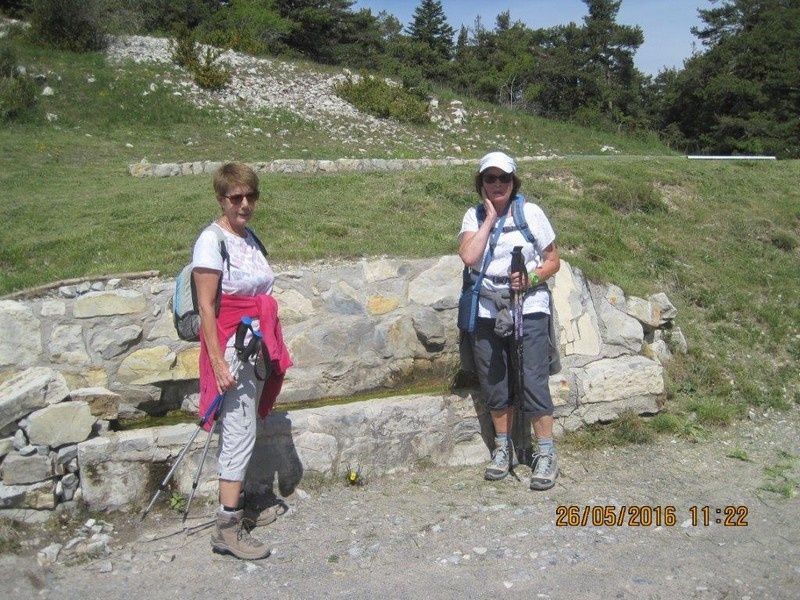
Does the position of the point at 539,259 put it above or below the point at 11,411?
above

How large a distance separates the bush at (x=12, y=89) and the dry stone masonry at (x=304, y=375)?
11.1 meters

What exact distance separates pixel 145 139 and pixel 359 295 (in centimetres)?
1042

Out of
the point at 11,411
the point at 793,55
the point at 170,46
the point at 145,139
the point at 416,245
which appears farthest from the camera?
the point at 793,55

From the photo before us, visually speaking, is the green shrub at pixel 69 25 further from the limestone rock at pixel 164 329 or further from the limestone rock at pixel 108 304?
the limestone rock at pixel 164 329

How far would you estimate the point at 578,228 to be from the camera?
7.57 meters

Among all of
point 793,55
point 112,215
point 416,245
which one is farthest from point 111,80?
point 793,55

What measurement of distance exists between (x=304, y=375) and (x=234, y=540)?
6.11 feet

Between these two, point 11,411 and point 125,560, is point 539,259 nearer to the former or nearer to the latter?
point 125,560

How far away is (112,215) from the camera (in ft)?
24.4

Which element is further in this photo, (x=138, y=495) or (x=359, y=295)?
(x=359, y=295)

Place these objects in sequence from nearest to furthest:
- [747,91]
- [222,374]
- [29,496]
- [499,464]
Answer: [222,374], [29,496], [499,464], [747,91]

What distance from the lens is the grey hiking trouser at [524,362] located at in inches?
174

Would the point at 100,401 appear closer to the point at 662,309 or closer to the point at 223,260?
the point at 223,260

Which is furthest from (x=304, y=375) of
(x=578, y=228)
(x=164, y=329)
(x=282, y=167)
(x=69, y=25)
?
(x=69, y=25)
